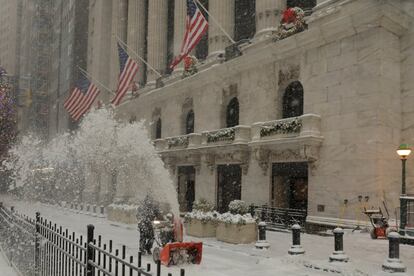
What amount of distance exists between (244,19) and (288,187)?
54.2ft

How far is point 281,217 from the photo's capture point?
2327 centimetres

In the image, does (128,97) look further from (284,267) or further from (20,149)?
(284,267)

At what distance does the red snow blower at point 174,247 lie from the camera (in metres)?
11.3

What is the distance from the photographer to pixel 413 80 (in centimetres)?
2028

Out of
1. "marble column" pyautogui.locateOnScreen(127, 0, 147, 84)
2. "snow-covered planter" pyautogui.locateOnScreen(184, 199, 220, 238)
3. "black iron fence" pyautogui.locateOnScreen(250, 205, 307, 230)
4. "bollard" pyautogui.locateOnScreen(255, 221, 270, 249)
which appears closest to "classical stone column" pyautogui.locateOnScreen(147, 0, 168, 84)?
"marble column" pyautogui.locateOnScreen(127, 0, 147, 84)

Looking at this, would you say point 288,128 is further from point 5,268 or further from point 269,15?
point 5,268

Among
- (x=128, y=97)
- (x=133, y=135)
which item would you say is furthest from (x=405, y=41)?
(x=128, y=97)

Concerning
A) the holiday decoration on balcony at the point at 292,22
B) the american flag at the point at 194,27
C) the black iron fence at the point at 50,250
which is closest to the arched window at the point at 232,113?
the american flag at the point at 194,27

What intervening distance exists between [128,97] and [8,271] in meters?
35.4

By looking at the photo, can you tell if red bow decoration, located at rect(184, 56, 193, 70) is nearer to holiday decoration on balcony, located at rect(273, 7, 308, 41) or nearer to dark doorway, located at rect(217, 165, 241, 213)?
dark doorway, located at rect(217, 165, 241, 213)

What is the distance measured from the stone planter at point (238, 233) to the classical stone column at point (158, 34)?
25463 mm

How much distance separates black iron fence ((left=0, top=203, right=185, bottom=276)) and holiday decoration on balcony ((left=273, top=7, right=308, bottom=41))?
55.6 feet

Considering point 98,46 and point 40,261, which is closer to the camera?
point 40,261

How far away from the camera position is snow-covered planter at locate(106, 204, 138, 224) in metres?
24.6
